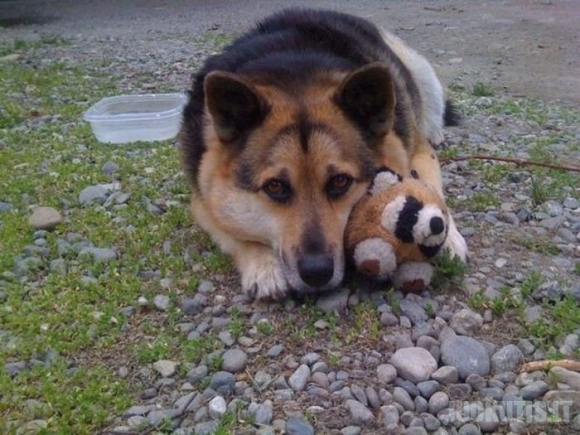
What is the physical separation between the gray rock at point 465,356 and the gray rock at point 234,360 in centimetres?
83

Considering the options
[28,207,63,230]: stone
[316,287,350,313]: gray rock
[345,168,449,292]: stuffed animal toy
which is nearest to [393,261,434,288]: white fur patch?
[345,168,449,292]: stuffed animal toy

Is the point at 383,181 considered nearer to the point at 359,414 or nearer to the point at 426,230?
the point at 426,230

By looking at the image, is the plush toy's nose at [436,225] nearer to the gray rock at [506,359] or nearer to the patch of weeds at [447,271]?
the patch of weeds at [447,271]

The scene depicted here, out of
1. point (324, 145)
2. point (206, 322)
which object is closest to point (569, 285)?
point (324, 145)

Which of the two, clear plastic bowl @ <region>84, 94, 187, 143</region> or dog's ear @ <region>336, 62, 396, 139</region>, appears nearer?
dog's ear @ <region>336, 62, 396, 139</region>

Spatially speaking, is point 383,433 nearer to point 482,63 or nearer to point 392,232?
point 392,232

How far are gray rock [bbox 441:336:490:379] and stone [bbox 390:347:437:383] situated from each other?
73 mm

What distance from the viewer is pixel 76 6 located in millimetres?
17922

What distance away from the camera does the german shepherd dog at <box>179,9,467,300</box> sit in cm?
338

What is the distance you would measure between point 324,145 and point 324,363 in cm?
107

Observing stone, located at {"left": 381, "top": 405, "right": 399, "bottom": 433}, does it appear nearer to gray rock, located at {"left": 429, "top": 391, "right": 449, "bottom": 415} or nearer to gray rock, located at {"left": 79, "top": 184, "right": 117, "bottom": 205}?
gray rock, located at {"left": 429, "top": 391, "right": 449, "bottom": 415}

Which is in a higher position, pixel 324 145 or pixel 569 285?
pixel 324 145

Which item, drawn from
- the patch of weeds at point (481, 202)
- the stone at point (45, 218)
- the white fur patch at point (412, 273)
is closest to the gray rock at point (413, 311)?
the white fur patch at point (412, 273)

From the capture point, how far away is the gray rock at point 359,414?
8.66 feet
